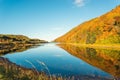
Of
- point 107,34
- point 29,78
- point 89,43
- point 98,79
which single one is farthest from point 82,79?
point 89,43

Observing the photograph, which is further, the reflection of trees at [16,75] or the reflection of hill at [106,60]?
the reflection of hill at [106,60]

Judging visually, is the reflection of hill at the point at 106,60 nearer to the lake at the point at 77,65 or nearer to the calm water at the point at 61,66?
the lake at the point at 77,65

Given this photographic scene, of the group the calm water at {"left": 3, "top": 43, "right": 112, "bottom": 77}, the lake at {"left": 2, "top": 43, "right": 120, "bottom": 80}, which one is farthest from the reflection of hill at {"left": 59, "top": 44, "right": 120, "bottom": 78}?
the calm water at {"left": 3, "top": 43, "right": 112, "bottom": 77}

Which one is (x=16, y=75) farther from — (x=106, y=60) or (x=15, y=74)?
(x=106, y=60)

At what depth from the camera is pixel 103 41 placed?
399 feet

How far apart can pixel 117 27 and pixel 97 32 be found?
677 inches

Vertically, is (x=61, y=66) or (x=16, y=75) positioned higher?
(x=16, y=75)

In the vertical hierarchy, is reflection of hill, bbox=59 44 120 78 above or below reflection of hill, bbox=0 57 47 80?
below

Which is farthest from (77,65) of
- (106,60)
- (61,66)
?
(106,60)

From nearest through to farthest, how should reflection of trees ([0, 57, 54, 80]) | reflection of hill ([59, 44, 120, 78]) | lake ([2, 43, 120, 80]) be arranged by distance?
reflection of trees ([0, 57, 54, 80]) < lake ([2, 43, 120, 80]) < reflection of hill ([59, 44, 120, 78])

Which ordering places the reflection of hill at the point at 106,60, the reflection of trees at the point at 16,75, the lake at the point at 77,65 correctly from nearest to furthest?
the reflection of trees at the point at 16,75 → the lake at the point at 77,65 → the reflection of hill at the point at 106,60

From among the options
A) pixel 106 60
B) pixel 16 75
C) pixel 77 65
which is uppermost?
pixel 16 75

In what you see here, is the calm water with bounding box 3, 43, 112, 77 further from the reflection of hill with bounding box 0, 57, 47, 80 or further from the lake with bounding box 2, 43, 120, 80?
the reflection of hill with bounding box 0, 57, 47, 80

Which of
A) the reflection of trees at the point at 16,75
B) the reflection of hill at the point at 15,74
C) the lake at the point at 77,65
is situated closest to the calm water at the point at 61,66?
the lake at the point at 77,65
